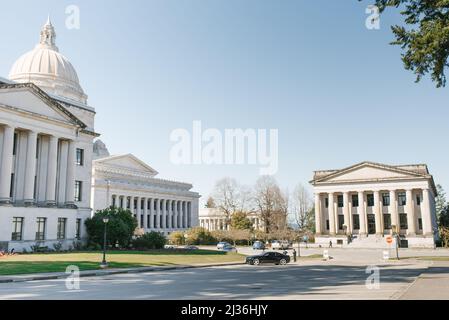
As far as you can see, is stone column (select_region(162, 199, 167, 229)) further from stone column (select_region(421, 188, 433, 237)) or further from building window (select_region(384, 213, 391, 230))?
stone column (select_region(421, 188, 433, 237))

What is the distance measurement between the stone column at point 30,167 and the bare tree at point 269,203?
53.3m

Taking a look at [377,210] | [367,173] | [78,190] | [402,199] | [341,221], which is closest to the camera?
[78,190]

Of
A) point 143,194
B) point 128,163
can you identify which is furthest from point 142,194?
point 128,163

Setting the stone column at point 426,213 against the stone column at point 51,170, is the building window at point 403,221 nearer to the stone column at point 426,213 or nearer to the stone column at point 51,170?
the stone column at point 426,213

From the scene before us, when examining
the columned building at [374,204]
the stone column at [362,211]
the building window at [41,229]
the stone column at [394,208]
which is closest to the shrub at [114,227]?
the building window at [41,229]

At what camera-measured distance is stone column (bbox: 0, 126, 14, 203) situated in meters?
44.0

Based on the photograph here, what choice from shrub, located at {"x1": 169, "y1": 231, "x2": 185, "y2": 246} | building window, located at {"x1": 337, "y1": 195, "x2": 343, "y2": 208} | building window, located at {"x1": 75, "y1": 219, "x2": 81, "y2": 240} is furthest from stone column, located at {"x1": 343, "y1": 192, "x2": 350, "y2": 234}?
building window, located at {"x1": 75, "y1": 219, "x2": 81, "y2": 240}

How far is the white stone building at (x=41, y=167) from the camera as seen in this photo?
44031mm

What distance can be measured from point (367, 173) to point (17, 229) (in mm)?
69102

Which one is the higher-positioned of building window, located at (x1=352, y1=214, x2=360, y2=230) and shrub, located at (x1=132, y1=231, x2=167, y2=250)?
building window, located at (x1=352, y1=214, x2=360, y2=230)

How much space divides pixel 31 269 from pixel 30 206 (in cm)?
1999

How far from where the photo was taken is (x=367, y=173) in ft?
290

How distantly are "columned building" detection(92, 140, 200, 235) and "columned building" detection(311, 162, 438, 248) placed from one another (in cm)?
3858

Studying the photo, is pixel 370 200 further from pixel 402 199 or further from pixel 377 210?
pixel 402 199
